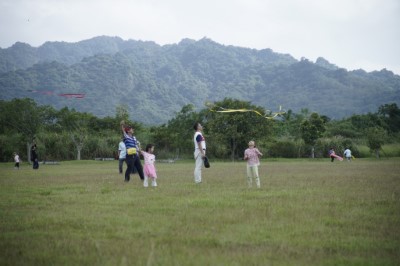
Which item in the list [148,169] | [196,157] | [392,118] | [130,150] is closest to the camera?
[148,169]

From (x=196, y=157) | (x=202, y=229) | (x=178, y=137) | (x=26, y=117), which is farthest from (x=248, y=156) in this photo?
(x=178, y=137)

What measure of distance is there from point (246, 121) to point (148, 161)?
42730mm

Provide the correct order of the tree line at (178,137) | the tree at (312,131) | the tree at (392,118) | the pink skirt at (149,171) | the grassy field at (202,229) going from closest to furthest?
the grassy field at (202,229), the pink skirt at (149,171), the tree line at (178,137), the tree at (312,131), the tree at (392,118)

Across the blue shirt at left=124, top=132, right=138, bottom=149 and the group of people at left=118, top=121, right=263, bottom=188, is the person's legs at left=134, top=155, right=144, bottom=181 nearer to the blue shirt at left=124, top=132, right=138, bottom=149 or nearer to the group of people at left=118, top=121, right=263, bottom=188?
the group of people at left=118, top=121, right=263, bottom=188

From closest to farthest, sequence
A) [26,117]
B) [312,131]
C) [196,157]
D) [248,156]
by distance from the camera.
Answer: [248,156] < [196,157] < [26,117] < [312,131]

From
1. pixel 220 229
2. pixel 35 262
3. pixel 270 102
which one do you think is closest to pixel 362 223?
pixel 220 229

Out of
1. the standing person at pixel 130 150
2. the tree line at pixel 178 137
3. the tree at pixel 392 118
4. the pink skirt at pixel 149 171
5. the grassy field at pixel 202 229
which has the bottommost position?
the grassy field at pixel 202 229

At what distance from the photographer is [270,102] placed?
179500mm

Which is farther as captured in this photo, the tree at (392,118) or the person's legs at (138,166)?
the tree at (392,118)

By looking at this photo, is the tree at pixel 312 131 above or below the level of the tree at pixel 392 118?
below

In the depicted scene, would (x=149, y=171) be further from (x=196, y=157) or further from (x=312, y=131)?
(x=312, y=131)

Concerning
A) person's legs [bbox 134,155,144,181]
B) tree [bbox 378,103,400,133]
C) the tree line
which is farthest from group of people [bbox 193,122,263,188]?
tree [bbox 378,103,400,133]

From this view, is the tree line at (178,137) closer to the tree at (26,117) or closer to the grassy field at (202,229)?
the tree at (26,117)

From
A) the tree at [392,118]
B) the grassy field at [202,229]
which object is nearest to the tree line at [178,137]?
the tree at [392,118]
